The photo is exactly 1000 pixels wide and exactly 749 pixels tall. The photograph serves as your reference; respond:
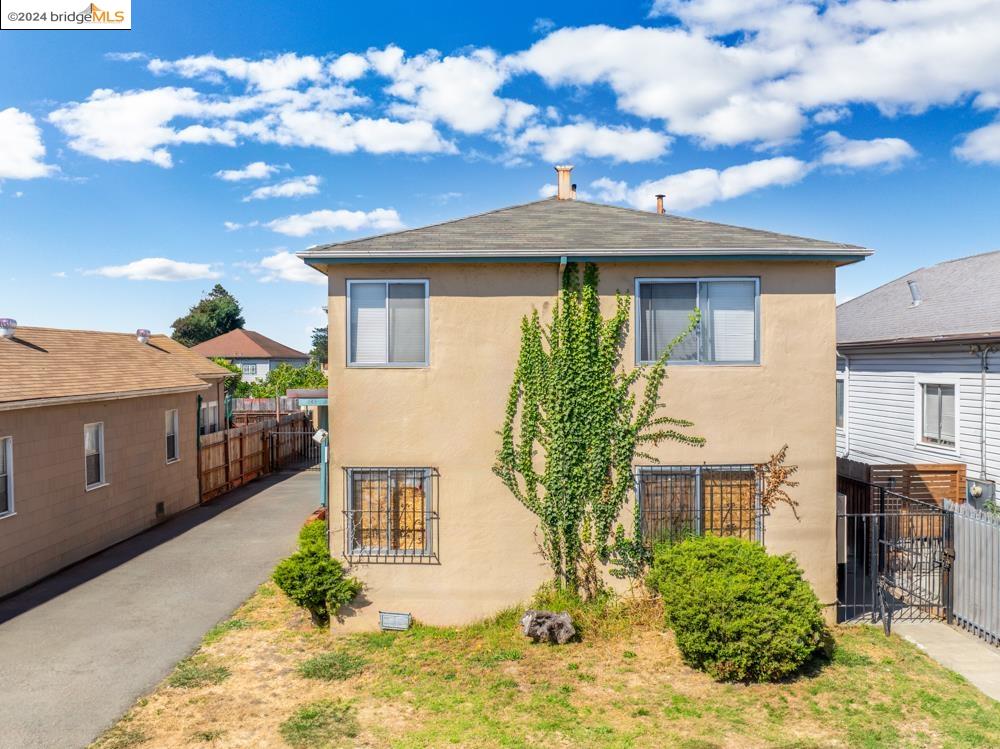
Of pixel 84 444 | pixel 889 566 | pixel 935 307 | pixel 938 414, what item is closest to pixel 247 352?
pixel 84 444

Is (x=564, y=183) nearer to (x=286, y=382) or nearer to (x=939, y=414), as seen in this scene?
(x=939, y=414)

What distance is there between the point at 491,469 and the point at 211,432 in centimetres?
1626

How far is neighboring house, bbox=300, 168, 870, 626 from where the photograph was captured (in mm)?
9359

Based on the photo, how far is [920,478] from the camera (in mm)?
13062

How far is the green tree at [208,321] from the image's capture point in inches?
2800

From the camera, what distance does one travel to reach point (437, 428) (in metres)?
9.39

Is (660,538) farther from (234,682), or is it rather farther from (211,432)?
(211,432)

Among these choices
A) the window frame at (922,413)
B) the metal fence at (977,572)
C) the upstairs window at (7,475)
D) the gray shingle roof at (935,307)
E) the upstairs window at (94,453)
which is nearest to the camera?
the metal fence at (977,572)

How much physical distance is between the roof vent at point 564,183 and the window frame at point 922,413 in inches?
391

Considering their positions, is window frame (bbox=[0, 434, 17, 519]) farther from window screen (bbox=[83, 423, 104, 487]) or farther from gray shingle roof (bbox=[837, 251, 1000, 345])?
gray shingle roof (bbox=[837, 251, 1000, 345])

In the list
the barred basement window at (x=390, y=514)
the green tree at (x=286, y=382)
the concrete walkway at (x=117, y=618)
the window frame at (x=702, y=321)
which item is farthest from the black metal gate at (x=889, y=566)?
the green tree at (x=286, y=382)

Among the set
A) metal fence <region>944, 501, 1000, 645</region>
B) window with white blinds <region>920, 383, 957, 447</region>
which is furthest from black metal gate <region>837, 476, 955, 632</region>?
window with white blinds <region>920, 383, 957, 447</region>

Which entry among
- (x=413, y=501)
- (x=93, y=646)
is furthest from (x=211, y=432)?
(x=413, y=501)

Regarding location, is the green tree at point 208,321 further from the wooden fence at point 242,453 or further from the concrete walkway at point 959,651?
the concrete walkway at point 959,651
